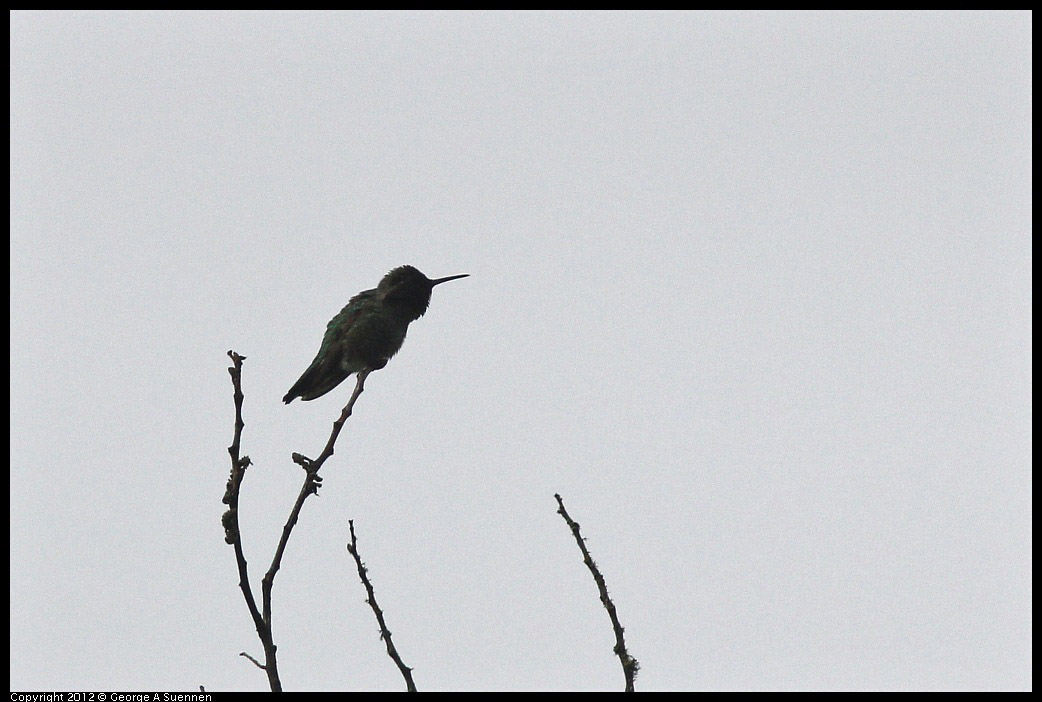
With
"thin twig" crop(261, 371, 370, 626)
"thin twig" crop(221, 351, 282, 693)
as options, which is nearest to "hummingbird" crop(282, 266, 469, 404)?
"thin twig" crop(261, 371, 370, 626)

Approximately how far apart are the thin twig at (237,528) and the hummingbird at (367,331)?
4.15 m

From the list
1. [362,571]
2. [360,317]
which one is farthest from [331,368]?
[362,571]

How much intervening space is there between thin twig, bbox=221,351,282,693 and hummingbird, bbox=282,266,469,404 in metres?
4.15

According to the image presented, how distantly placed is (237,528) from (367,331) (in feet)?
14.9

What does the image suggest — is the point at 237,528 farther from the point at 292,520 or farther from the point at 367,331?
the point at 367,331

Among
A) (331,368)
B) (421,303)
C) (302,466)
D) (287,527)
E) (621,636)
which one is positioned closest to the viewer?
(621,636)

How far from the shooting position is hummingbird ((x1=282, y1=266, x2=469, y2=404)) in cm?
791

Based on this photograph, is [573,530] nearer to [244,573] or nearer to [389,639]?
[389,639]

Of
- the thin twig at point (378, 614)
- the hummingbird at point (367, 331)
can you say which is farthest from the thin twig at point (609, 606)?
the hummingbird at point (367, 331)

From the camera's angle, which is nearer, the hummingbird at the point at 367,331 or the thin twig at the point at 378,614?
the thin twig at the point at 378,614

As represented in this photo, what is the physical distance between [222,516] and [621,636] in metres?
1.54

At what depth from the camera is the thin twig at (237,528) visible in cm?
346

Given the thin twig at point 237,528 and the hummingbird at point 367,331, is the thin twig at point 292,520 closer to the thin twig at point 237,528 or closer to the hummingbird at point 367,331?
the thin twig at point 237,528

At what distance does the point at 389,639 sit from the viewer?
3.74 meters
